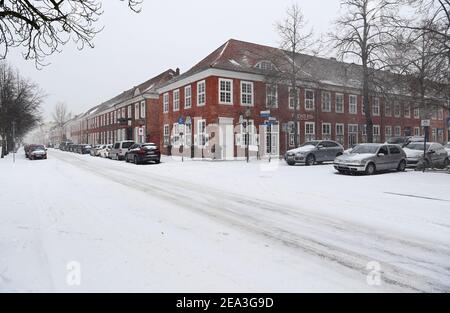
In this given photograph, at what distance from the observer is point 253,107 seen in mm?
31203

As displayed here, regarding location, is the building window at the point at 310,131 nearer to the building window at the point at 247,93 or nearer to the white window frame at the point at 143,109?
the building window at the point at 247,93

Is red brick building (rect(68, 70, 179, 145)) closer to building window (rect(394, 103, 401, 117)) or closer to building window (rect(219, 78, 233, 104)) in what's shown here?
building window (rect(219, 78, 233, 104))

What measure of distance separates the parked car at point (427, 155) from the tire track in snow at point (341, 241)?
14.6 meters

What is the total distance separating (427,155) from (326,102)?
19.5 meters

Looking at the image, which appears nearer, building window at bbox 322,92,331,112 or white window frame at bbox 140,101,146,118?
building window at bbox 322,92,331,112

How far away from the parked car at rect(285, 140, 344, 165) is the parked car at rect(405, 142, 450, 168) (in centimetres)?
452

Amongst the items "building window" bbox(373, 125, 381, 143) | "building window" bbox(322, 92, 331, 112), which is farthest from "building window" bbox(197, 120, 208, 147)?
"building window" bbox(373, 125, 381, 143)

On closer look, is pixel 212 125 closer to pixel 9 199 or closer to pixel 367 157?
pixel 367 157

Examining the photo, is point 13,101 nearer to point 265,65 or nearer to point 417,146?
point 265,65

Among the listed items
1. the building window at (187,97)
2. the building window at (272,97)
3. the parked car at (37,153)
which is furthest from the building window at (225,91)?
the parked car at (37,153)

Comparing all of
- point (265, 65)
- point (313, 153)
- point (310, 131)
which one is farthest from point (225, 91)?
point (310, 131)

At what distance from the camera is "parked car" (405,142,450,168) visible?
19.4 meters
